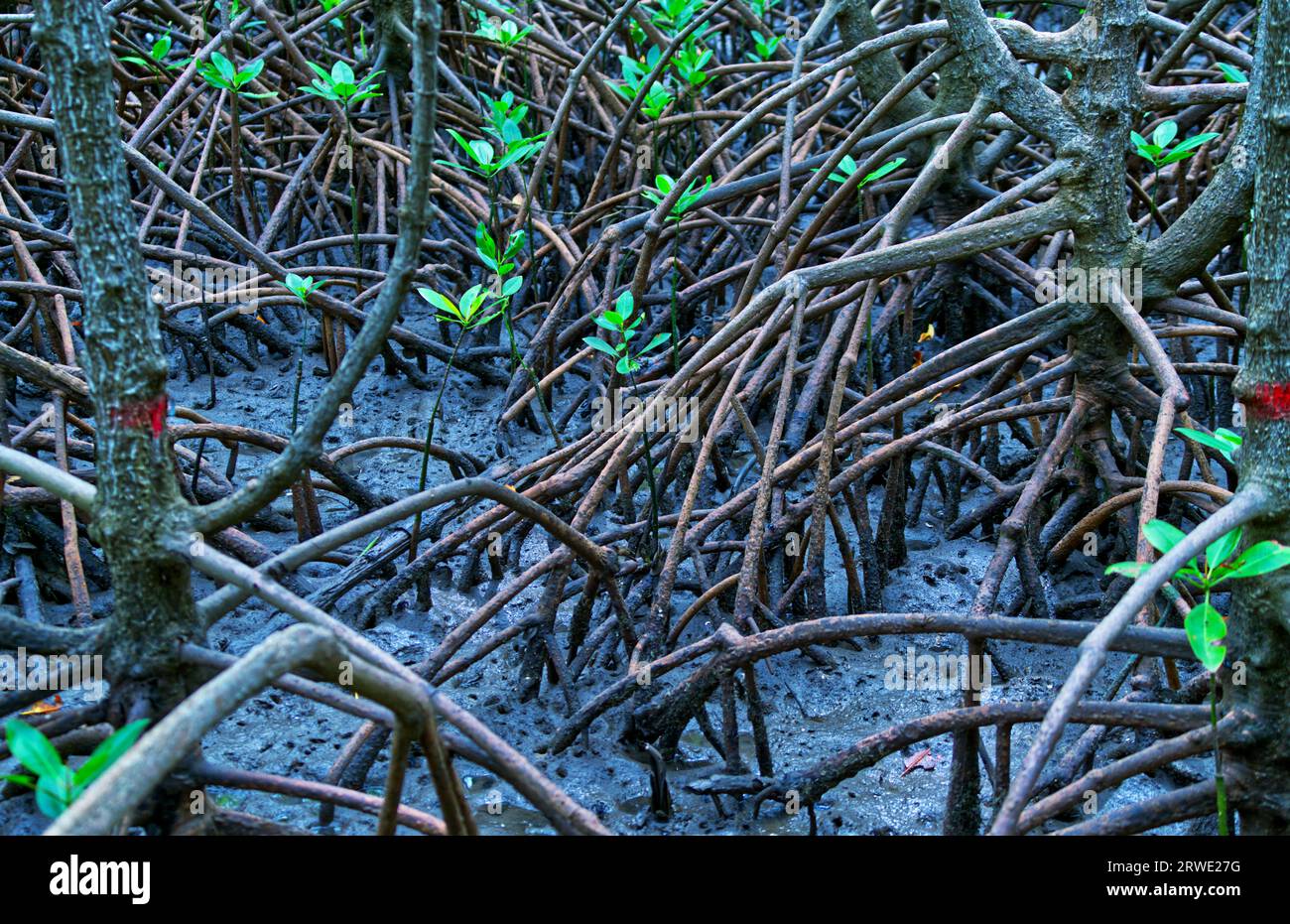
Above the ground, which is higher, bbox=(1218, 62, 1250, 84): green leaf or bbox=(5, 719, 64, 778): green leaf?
bbox=(1218, 62, 1250, 84): green leaf

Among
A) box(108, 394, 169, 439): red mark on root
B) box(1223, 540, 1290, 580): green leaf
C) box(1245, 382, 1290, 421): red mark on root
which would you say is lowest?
box(1223, 540, 1290, 580): green leaf

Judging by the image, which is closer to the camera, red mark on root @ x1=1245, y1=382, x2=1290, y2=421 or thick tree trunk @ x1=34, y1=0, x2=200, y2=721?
thick tree trunk @ x1=34, y1=0, x2=200, y2=721

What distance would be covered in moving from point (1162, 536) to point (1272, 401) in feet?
0.94

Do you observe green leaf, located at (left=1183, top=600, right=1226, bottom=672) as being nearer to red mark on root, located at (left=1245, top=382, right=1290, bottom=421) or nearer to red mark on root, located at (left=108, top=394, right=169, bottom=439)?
red mark on root, located at (left=1245, top=382, right=1290, bottom=421)

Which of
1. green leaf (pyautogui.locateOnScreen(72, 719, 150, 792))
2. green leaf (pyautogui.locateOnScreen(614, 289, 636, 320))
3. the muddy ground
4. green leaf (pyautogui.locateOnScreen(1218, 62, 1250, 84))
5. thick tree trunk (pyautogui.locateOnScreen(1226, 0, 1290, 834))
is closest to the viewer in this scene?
green leaf (pyautogui.locateOnScreen(72, 719, 150, 792))

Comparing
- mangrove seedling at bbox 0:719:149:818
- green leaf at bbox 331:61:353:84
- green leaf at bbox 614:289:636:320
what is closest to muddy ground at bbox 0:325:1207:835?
green leaf at bbox 614:289:636:320

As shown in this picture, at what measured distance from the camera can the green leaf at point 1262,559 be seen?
161cm

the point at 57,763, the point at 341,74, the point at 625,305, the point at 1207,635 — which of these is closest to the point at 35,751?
the point at 57,763

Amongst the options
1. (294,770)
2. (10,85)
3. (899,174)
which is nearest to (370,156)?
(10,85)

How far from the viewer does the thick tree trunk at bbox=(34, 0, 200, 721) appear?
1.50 meters

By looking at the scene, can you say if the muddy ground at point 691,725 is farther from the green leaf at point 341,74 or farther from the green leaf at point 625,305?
the green leaf at point 341,74

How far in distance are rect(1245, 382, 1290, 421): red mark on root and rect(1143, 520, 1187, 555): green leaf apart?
0.24 meters
